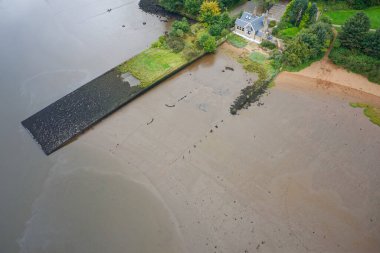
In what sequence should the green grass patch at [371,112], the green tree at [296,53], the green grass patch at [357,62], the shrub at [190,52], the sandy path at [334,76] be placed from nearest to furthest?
the green grass patch at [371,112] < the sandy path at [334,76] < the green grass patch at [357,62] < the green tree at [296,53] < the shrub at [190,52]

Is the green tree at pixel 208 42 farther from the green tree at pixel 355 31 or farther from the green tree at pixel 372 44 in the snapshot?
the green tree at pixel 372 44

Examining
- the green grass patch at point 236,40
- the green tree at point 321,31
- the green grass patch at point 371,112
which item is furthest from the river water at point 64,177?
the green grass patch at point 371,112

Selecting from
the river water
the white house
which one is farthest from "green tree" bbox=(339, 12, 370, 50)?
the river water

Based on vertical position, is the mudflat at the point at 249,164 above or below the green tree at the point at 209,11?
below

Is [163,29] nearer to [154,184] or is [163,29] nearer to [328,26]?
[328,26]

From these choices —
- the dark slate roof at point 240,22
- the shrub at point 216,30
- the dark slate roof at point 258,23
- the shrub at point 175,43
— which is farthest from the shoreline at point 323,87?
the shrub at point 175,43

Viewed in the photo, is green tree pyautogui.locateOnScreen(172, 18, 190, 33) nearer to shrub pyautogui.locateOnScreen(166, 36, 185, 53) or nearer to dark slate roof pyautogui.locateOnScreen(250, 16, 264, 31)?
shrub pyautogui.locateOnScreen(166, 36, 185, 53)

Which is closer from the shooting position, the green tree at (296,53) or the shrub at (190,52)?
the green tree at (296,53)

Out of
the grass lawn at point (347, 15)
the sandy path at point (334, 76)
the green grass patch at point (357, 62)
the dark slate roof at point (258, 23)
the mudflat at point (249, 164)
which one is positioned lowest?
the mudflat at point (249, 164)

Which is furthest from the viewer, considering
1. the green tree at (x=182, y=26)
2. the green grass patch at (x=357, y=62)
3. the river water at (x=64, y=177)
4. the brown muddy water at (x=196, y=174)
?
the green tree at (x=182, y=26)
